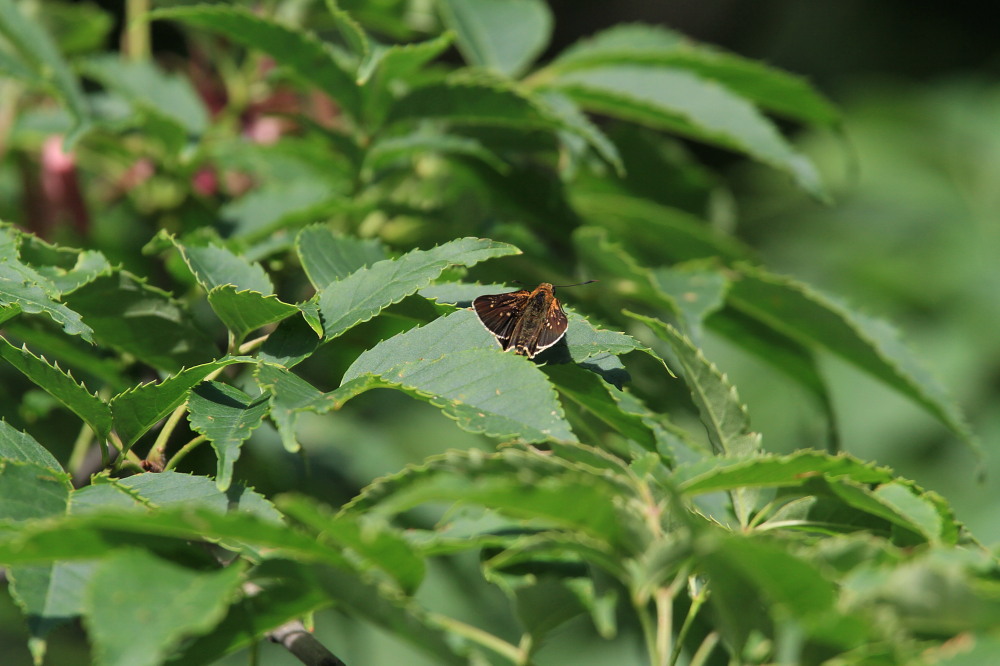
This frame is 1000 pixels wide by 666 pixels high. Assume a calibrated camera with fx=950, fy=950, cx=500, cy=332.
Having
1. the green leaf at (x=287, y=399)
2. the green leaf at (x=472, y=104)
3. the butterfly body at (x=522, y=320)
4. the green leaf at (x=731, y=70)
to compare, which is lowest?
the green leaf at (x=287, y=399)

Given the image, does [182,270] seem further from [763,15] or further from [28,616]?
[763,15]

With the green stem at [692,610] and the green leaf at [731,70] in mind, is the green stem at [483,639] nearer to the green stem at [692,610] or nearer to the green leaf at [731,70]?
the green stem at [692,610]

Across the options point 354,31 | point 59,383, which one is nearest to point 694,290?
point 354,31

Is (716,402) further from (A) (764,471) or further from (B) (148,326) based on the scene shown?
(B) (148,326)

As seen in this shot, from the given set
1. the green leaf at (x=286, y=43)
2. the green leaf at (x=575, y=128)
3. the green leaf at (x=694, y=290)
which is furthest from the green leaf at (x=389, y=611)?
the green leaf at (x=286, y=43)

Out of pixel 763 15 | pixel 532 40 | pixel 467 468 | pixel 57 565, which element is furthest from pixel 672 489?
pixel 763 15
